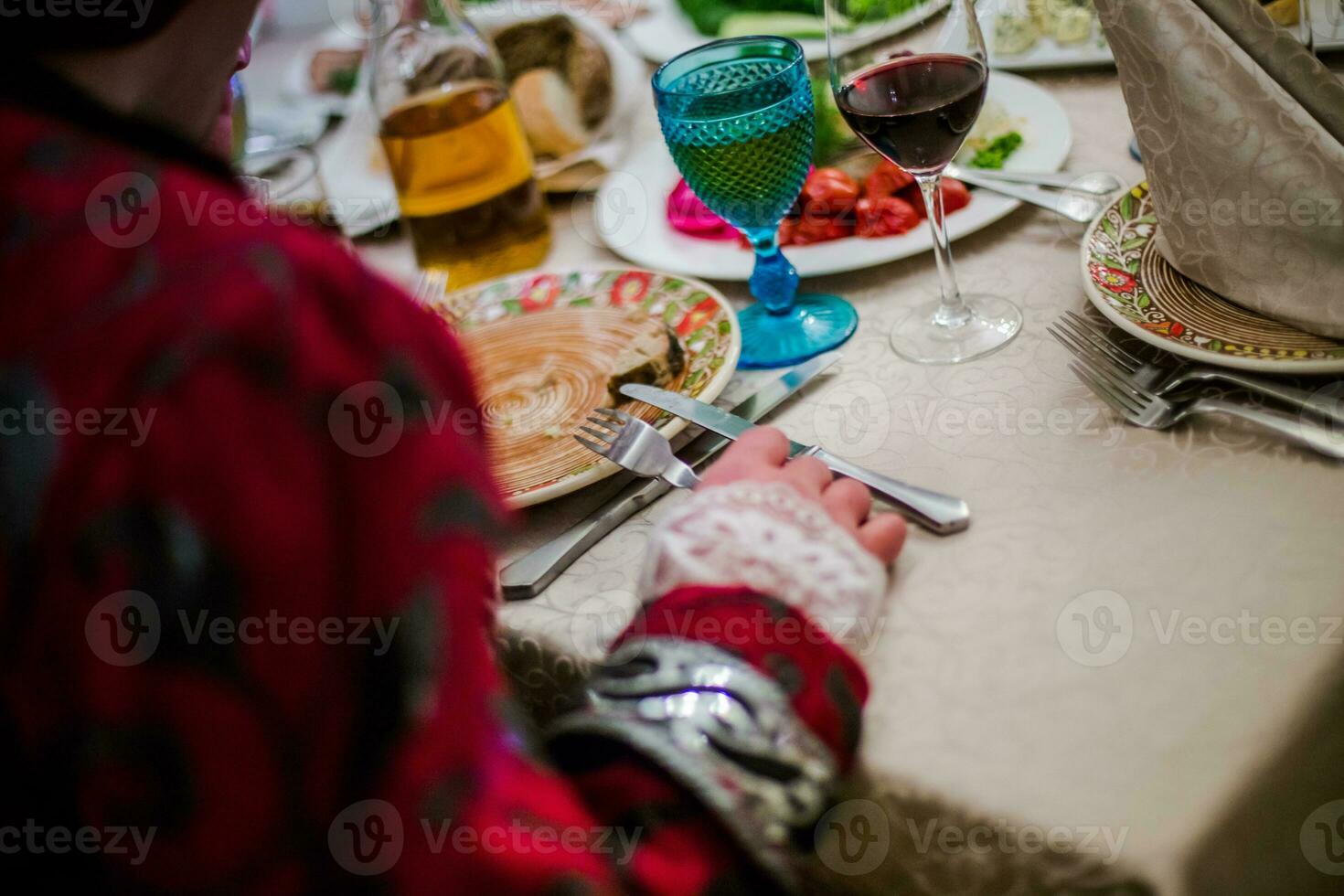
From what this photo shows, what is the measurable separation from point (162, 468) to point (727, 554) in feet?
0.88

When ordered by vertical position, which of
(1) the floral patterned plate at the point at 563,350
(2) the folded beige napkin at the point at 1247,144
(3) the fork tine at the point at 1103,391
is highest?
(2) the folded beige napkin at the point at 1247,144

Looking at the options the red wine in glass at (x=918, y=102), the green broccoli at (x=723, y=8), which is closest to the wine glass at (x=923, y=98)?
the red wine in glass at (x=918, y=102)

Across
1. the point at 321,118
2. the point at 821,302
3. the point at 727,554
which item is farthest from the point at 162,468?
the point at 321,118

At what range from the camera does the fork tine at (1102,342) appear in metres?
0.65

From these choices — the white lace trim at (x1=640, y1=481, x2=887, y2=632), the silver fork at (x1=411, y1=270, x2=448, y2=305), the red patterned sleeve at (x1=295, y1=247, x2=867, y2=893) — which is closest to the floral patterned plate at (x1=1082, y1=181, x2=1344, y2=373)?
the white lace trim at (x1=640, y1=481, x2=887, y2=632)

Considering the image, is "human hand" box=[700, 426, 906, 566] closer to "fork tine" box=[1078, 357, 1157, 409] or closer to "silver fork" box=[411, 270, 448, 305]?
"fork tine" box=[1078, 357, 1157, 409]

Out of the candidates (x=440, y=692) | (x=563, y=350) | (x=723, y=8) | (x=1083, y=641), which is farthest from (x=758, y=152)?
(x=723, y=8)

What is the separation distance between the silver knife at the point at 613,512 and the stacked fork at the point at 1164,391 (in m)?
0.17

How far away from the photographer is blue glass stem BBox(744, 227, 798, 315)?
0.82 meters

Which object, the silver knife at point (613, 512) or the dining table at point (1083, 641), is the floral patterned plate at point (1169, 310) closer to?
the dining table at point (1083, 641)

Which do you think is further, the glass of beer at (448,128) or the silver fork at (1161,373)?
the glass of beer at (448,128)

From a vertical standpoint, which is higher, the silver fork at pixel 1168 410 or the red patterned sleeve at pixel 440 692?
the red patterned sleeve at pixel 440 692

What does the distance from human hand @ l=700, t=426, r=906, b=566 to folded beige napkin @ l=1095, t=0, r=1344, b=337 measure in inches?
10.3

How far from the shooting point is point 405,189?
102 cm
